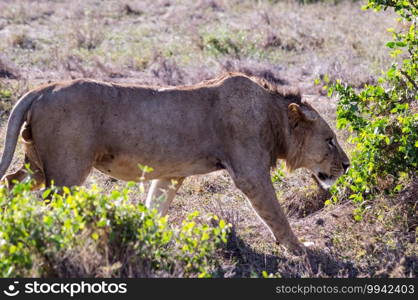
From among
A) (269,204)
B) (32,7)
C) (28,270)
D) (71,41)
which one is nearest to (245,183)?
(269,204)

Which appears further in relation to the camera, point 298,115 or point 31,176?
point 298,115

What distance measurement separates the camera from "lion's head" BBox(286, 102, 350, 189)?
786 cm

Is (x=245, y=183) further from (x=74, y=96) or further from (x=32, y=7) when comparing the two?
(x=32, y=7)

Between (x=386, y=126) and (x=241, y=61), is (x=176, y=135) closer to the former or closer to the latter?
(x=386, y=126)

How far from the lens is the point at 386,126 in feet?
24.6

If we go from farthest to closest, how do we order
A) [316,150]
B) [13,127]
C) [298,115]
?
[316,150] → [298,115] → [13,127]

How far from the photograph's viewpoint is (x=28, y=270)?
5.38 metres

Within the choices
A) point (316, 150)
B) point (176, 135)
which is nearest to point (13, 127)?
point (176, 135)

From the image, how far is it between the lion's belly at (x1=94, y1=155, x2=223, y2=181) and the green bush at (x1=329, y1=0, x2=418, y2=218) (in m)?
1.25

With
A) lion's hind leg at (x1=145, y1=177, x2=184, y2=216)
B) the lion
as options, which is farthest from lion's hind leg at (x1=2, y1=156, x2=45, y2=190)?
lion's hind leg at (x1=145, y1=177, x2=184, y2=216)

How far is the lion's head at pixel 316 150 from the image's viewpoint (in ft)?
25.8

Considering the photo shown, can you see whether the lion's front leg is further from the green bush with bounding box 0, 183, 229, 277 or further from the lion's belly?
the green bush with bounding box 0, 183, 229, 277

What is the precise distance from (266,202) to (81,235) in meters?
2.22

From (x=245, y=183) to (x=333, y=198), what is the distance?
106 cm
